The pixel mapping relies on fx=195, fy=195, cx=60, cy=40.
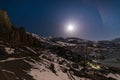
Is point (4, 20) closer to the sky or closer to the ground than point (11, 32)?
closer to the sky

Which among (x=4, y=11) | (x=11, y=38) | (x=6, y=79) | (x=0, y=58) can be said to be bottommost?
(x=6, y=79)

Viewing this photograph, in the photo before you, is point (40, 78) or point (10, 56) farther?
point (10, 56)

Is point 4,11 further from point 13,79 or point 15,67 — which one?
point 13,79

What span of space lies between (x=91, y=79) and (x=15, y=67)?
965 inches

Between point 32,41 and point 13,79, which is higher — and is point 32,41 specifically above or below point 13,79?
above

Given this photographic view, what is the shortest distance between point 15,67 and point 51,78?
342 inches

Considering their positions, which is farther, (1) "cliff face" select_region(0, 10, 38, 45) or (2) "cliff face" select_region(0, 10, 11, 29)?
(2) "cliff face" select_region(0, 10, 11, 29)

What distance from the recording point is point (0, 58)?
5019 cm

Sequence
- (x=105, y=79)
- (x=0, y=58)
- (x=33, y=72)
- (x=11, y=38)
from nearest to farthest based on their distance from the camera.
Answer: (x=33, y=72) → (x=0, y=58) → (x=105, y=79) → (x=11, y=38)

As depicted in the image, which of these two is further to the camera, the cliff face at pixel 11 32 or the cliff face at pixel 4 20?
the cliff face at pixel 4 20

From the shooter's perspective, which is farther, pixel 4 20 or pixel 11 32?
pixel 4 20

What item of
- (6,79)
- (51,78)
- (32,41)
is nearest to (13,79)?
(6,79)

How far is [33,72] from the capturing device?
44.3 m

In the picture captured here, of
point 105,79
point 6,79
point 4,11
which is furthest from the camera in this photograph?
point 4,11
